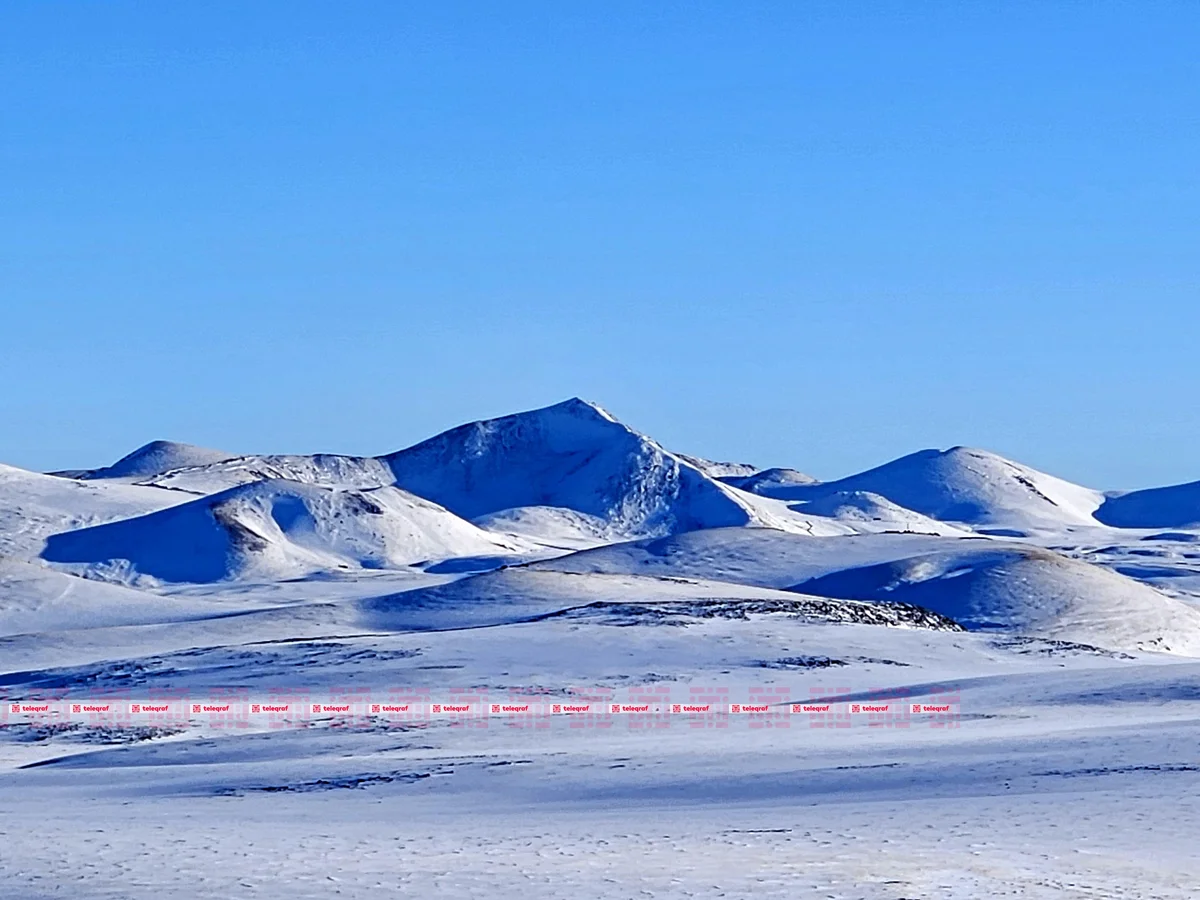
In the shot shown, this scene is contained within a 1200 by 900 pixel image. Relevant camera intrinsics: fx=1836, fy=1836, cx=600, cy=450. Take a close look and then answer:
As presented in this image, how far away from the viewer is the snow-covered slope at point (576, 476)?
566ft

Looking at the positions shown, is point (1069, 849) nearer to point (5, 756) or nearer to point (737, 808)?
point (737, 808)

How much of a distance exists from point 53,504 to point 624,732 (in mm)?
94313

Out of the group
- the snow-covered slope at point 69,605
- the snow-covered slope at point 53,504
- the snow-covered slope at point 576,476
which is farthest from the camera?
the snow-covered slope at point 576,476

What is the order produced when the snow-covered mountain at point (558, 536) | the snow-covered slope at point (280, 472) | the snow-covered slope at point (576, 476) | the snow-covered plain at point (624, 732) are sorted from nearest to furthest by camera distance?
the snow-covered plain at point (624, 732) < the snow-covered mountain at point (558, 536) < the snow-covered slope at point (280, 472) < the snow-covered slope at point (576, 476)

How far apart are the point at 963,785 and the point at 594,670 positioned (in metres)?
23.4

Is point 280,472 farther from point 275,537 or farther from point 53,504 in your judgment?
point 275,537

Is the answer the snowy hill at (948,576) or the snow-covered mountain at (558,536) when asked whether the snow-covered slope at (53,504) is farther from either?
the snowy hill at (948,576)

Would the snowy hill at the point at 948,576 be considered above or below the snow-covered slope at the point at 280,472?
below

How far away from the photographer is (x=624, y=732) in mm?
33688

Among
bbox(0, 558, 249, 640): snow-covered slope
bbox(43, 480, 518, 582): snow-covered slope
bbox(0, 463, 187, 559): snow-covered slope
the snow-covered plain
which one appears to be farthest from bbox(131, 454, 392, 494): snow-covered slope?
bbox(0, 558, 249, 640): snow-covered slope

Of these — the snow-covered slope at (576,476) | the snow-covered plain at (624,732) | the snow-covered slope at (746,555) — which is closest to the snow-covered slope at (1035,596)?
the snow-covered plain at (624,732)

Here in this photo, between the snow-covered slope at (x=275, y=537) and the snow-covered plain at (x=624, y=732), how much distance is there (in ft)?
5.14

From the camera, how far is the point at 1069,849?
59.5 feet

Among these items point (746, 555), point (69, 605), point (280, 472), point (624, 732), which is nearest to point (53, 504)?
point (69, 605)
